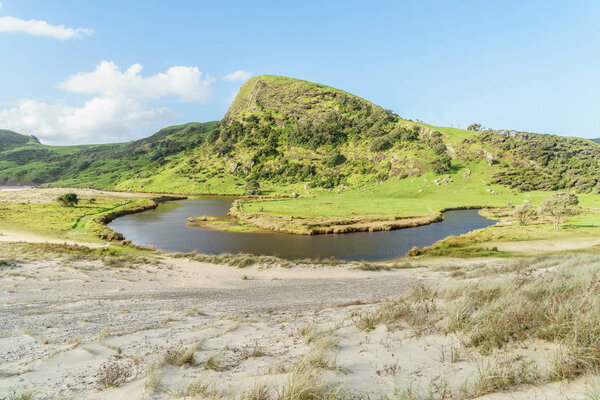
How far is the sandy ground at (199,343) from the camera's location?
5328 millimetres

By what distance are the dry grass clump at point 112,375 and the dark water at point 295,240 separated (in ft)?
101

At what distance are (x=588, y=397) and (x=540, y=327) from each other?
218 centimetres

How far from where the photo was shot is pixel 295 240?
47594 millimetres

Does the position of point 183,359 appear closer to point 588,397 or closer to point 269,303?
point 588,397

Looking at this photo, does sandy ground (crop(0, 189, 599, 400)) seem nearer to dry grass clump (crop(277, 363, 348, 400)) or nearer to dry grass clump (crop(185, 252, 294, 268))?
dry grass clump (crop(277, 363, 348, 400))

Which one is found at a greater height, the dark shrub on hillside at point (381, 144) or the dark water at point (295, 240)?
the dark shrub on hillside at point (381, 144)

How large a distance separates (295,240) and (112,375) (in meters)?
42.0

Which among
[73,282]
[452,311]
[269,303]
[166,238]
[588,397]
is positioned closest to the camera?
[588,397]

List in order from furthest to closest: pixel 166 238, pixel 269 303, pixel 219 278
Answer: pixel 166 238
pixel 219 278
pixel 269 303

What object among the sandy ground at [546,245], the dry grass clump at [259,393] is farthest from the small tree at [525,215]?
the dry grass clump at [259,393]

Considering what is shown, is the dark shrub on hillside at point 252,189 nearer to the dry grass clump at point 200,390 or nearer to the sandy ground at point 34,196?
the sandy ground at point 34,196

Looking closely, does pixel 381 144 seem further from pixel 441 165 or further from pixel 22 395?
pixel 22 395

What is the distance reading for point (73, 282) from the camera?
19.5m

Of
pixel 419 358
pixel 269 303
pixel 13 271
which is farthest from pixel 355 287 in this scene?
pixel 13 271
